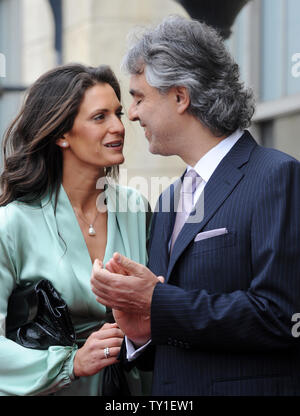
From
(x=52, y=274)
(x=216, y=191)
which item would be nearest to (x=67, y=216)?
(x=52, y=274)

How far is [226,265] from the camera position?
87.2 inches

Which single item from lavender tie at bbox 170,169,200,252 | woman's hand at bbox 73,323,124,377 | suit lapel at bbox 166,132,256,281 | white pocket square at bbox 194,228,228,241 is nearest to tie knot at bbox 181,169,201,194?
lavender tie at bbox 170,169,200,252

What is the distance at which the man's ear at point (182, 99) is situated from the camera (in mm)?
2498

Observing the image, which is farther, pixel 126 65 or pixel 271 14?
pixel 271 14

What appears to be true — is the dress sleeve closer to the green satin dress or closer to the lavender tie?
the green satin dress

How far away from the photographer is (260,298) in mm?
2121

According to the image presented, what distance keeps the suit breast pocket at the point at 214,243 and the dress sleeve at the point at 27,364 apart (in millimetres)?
725

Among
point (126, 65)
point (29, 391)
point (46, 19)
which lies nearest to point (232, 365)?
point (29, 391)

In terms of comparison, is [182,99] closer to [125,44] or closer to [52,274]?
[52,274]

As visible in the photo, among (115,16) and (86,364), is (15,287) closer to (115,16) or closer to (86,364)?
(86,364)

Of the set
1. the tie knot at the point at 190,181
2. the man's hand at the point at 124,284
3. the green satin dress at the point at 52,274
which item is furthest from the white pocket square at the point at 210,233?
the green satin dress at the point at 52,274

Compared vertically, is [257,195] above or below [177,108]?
below

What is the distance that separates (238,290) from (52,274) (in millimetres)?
832

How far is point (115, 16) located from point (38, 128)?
12.6ft
